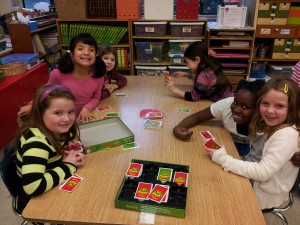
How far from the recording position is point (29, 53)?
11.0 feet

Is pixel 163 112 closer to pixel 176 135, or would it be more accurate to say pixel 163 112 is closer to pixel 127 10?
pixel 176 135

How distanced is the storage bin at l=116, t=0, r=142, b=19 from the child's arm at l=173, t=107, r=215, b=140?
7.15ft

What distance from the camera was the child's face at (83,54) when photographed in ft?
6.28

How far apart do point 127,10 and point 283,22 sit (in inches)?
77.5

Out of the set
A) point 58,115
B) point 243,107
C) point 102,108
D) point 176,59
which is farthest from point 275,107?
point 176,59

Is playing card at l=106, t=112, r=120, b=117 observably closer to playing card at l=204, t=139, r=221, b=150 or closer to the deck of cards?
the deck of cards

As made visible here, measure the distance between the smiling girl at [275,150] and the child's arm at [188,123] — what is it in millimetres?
194

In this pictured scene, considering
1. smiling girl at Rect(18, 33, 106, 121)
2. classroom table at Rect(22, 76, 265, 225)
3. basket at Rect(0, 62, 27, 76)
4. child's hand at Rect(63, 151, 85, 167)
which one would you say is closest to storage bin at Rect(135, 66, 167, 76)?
basket at Rect(0, 62, 27, 76)

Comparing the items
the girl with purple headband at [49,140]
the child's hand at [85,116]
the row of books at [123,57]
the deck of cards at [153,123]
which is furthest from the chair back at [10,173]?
the row of books at [123,57]

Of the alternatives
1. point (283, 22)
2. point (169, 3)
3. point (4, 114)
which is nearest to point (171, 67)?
point (169, 3)

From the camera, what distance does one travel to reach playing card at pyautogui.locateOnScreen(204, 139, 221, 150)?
1405mm

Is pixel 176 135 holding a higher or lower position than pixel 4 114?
higher

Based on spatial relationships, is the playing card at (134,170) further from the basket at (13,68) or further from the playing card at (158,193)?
the basket at (13,68)

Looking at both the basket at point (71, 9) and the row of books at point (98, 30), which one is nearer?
the basket at point (71, 9)
